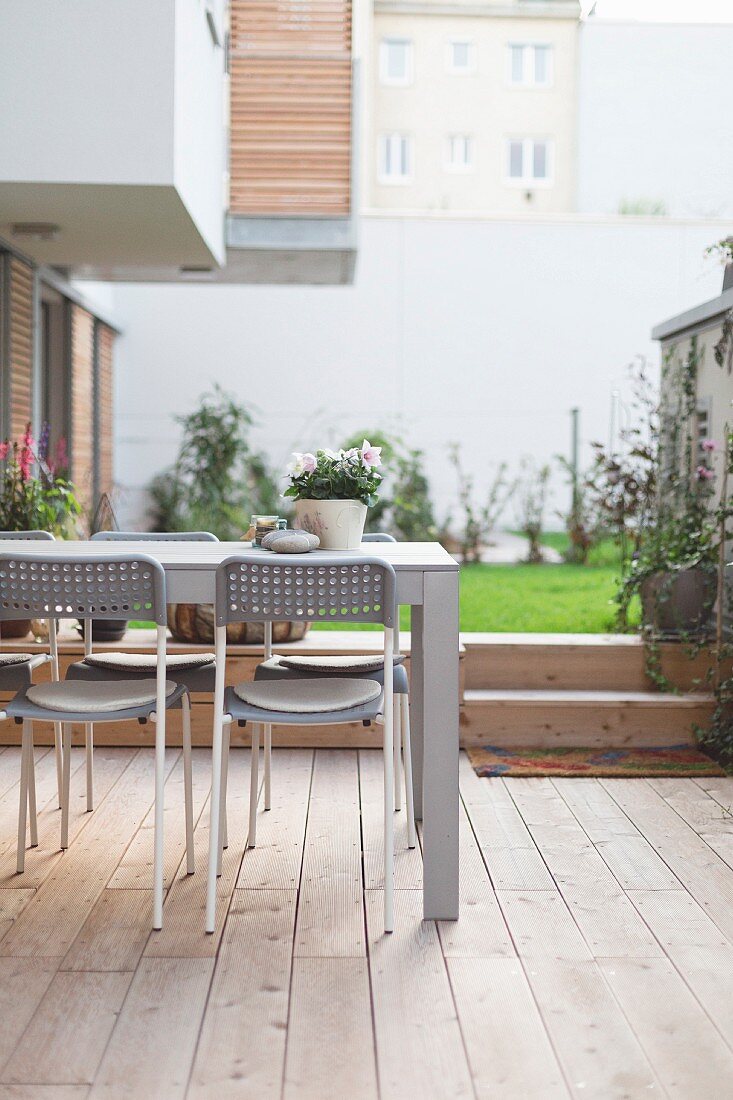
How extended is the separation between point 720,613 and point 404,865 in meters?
2.13

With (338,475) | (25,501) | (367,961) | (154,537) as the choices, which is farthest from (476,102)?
(367,961)

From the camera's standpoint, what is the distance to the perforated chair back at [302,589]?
2859mm

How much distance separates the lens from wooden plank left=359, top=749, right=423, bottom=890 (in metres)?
3.31

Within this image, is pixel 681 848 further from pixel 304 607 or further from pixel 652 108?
pixel 652 108

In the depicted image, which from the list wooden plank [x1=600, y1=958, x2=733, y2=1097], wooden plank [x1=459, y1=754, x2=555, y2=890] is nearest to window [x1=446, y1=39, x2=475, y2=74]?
wooden plank [x1=459, y1=754, x2=555, y2=890]

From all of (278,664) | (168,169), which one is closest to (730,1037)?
(278,664)

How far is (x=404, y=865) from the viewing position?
11.2 ft

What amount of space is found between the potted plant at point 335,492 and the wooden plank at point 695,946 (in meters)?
1.33

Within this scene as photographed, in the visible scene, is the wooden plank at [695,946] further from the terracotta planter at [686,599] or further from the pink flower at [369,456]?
the terracotta planter at [686,599]

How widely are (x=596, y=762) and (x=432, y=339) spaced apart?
21.8 ft

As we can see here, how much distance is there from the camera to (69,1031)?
7.86 ft

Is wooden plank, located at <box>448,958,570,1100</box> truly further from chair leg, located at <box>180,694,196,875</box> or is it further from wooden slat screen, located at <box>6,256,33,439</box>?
wooden slat screen, located at <box>6,256,33,439</box>

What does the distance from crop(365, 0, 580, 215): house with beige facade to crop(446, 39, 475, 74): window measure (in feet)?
0.06

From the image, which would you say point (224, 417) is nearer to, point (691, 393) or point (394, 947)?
point (691, 393)
